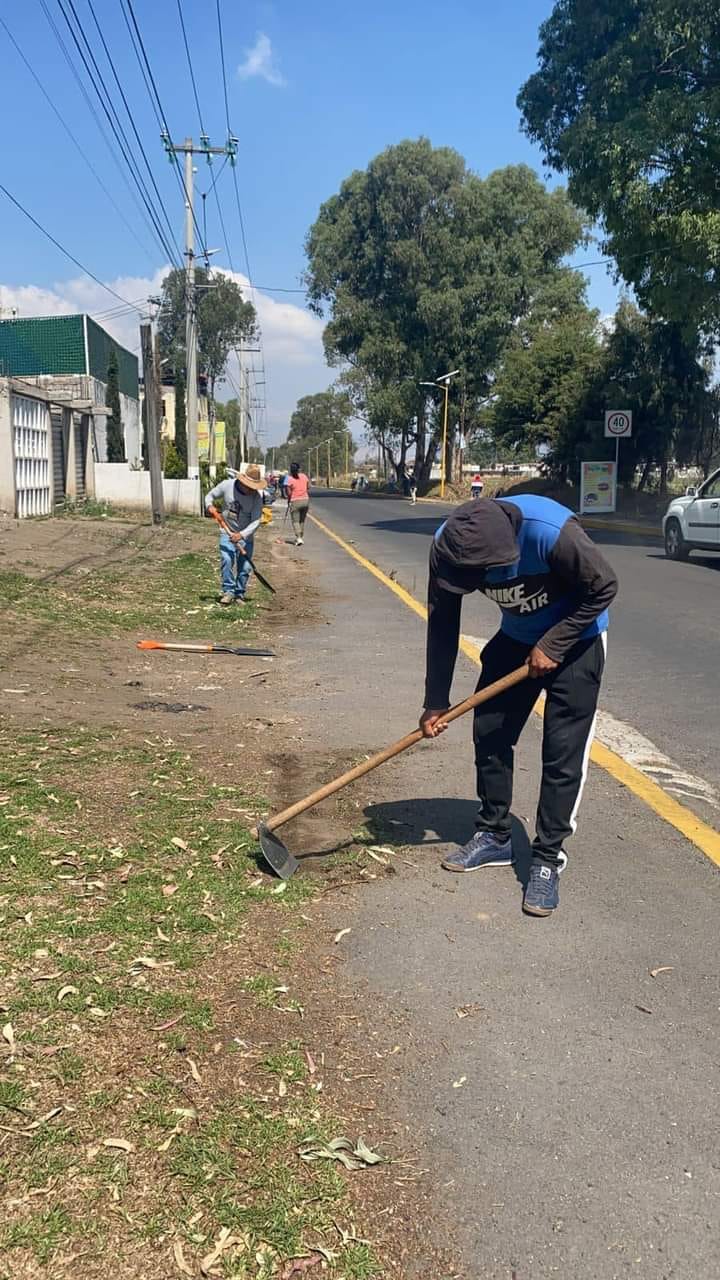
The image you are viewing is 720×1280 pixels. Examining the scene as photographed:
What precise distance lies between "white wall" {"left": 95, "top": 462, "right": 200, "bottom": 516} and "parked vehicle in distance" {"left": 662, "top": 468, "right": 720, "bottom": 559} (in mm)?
17245

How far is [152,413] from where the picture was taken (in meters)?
26.5

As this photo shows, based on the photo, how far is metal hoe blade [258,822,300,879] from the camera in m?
3.97

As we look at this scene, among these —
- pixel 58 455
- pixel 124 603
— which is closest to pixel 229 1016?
pixel 124 603

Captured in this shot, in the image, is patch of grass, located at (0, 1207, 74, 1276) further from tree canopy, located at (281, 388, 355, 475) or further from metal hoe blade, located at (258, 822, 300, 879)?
tree canopy, located at (281, 388, 355, 475)

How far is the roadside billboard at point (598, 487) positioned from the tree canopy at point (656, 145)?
8234 mm

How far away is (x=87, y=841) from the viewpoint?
421 centimetres

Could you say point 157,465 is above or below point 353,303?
below

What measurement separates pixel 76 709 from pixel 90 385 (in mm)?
33809

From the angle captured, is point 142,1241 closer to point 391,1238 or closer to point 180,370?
point 391,1238

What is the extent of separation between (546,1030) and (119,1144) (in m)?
1.22

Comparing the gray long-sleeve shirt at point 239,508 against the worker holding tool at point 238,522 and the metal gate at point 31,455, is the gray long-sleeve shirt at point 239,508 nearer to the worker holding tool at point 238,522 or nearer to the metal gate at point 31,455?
the worker holding tool at point 238,522

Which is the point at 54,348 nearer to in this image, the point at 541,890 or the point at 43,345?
the point at 43,345

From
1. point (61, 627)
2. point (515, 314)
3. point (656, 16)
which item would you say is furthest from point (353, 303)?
point (61, 627)

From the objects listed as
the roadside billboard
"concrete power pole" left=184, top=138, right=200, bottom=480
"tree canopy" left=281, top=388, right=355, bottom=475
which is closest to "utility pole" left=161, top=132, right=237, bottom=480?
"concrete power pole" left=184, top=138, right=200, bottom=480
